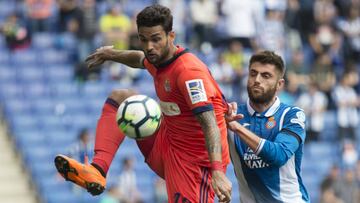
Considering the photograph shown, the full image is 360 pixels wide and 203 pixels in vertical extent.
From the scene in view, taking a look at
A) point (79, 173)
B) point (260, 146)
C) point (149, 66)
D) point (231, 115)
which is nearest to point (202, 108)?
point (231, 115)

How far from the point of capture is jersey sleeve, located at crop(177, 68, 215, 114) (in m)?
9.30

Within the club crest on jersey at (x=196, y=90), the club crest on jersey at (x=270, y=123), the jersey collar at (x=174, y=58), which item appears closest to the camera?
the club crest on jersey at (x=196, y=90)

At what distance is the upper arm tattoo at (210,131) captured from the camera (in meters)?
9.26

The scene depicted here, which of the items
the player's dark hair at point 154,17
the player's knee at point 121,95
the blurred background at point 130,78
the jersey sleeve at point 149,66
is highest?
the player's dark hair at point 154,17

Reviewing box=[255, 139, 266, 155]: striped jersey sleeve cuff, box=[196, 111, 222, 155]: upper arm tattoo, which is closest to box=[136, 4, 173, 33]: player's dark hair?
box=[196, 111, 222, 155]: upper arm tattoo

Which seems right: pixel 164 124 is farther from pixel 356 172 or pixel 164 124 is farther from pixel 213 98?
pixel 356 172

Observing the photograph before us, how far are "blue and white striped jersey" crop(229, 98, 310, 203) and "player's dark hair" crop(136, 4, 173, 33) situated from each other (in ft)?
3.90

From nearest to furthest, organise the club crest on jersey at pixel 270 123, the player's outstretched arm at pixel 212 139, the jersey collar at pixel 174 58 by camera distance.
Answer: the player's outstretched arm at pixel 212 139 < the jersey collar at pixel 174 58 < the club crest on jersey at pixel 270 123

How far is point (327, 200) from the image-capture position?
1941cm

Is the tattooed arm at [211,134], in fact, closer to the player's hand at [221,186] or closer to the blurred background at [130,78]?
the player's hand at [221,186]

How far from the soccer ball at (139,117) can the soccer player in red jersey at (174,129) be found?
0.30 m

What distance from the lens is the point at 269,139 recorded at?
388 inches

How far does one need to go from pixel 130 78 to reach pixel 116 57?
10.2 meters

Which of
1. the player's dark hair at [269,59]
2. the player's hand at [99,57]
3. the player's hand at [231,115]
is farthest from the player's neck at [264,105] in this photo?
the player's hand at [99,57]
